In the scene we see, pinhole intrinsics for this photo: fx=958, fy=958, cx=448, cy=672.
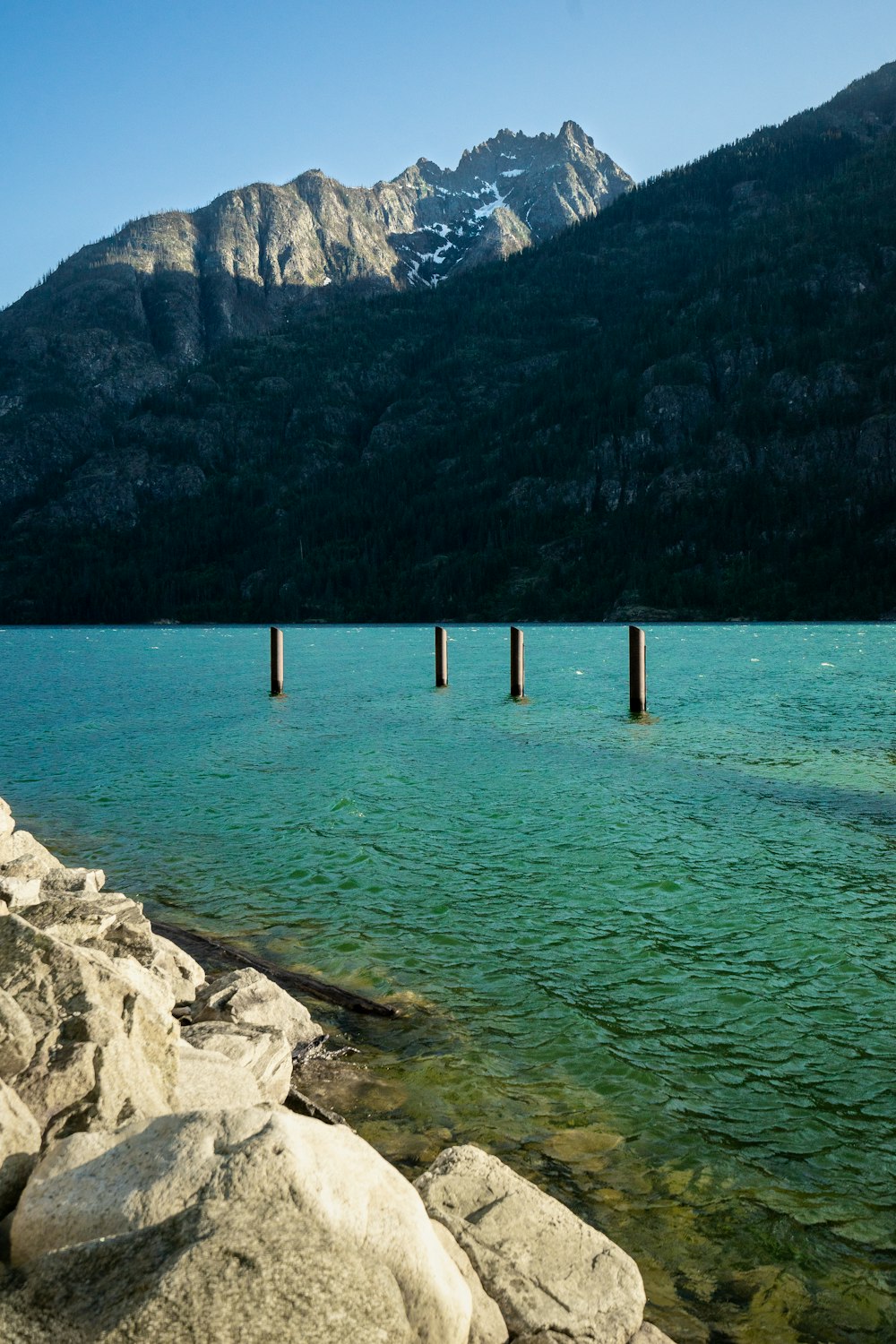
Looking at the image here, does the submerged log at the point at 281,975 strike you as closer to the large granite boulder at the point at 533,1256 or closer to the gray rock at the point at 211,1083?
the gray rock at the point at 211,1083

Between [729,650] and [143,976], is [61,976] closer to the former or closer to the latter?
[143,976]

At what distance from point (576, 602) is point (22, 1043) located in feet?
593

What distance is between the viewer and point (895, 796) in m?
19.2

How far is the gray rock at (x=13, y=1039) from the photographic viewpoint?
5.11m

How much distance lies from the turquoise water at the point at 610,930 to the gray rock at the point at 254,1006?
2.28 ft

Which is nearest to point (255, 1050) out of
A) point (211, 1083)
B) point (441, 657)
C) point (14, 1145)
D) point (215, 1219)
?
point (211, 1083)

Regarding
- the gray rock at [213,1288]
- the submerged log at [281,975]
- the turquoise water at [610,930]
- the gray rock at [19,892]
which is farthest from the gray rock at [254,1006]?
the gray rock at [213,1288]

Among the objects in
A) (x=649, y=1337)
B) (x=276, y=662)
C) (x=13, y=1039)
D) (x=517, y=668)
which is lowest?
(x=649, y=1337)

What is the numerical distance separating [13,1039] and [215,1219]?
2.23 metres

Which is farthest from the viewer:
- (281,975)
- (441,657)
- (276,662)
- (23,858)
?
(441,657)

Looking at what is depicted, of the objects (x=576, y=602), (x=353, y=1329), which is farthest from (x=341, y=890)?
(x=576, y=602)

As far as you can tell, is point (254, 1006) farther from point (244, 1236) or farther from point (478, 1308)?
point (244, 1236)

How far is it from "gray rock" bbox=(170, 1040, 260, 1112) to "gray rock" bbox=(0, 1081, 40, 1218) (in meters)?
1.22

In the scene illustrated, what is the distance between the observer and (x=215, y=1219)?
3508 millimetres
